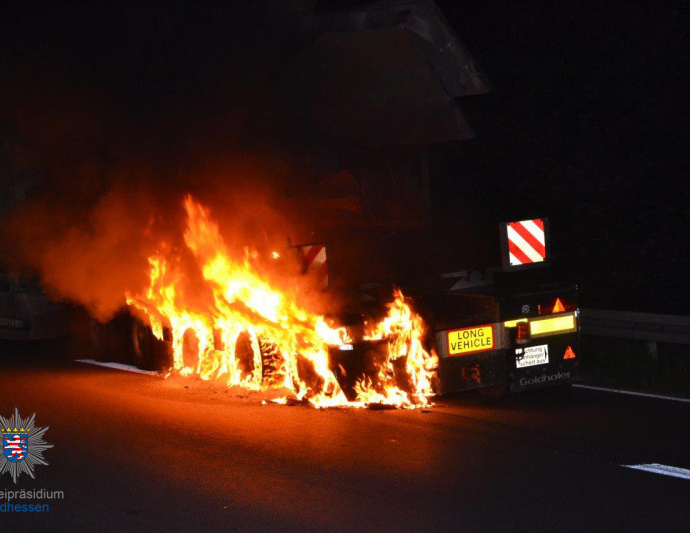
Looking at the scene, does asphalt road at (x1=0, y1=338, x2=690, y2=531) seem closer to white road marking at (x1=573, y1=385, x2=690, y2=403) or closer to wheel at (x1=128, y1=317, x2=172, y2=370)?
white road marking at (x1=573, y1=385, x2=690, y2=403)

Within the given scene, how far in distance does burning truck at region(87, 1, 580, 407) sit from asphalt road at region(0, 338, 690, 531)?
395 mm

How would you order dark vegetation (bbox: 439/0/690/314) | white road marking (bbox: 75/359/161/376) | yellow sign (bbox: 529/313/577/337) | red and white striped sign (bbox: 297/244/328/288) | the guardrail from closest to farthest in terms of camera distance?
red and white striped sign (bbox: 297/244/328/288) < yellow sign (bbox: 529/313/577/337) < the guardrail < white road marking (bbox: 75/359/161/376) < dark vegetation (bbox: 439/0/690/314)

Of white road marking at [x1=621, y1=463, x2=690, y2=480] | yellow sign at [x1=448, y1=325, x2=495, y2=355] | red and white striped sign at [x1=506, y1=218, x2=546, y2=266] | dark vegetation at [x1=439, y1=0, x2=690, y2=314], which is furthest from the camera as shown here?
→ dark vegetation at [x1=439, y1=0, x2=690, y2=314]

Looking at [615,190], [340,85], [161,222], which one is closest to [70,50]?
[161,222]

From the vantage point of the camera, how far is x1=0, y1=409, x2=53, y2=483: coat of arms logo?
25.7 feet

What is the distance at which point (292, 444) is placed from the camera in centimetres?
829

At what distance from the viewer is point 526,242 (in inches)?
403

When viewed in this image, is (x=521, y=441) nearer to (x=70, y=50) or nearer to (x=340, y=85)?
(x=340, y=85)

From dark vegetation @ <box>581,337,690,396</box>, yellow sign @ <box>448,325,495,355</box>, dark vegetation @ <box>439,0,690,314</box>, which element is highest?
dark vegetation @ <box>439,0,690,314</box>

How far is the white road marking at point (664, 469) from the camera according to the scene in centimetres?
722

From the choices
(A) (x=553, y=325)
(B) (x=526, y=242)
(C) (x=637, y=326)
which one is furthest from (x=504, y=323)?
(C) (x=637, y=326)

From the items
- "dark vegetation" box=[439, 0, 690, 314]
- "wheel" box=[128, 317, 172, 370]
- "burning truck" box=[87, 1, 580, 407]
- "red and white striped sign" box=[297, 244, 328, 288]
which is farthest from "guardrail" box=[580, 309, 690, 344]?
"wheel" box=[128, 317, 172, 370]

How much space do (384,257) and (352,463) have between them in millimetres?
2815

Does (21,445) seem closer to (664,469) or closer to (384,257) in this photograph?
(384,257)
